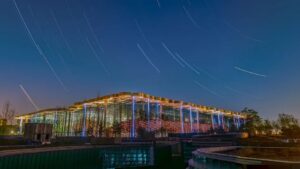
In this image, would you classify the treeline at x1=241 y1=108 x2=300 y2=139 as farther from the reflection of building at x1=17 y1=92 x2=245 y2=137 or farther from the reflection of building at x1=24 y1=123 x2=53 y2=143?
the reflection of building at x1=24 y1=123 x2=53 y2=143

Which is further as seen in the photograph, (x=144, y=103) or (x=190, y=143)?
(x=144, y=103)

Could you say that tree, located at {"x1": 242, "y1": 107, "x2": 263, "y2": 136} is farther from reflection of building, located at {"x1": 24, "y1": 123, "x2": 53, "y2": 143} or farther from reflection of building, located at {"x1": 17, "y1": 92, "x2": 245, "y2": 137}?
reflection of building, located at {"x1": 24, "y1": 123, "x2": 53, "y2": 143}

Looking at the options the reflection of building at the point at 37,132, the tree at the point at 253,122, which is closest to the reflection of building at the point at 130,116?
the tree at the point at 253,122

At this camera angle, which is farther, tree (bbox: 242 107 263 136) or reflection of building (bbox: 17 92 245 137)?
reflection of building (bbox: 17 92 245 137)

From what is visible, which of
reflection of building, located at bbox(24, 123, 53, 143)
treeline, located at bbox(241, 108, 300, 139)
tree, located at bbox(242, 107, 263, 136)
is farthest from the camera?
tree, located at bbox(242, 107, 263, 136)

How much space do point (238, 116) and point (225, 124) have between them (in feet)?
37.7

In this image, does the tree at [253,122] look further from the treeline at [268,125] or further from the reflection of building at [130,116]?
the reflection of building at [130,116]

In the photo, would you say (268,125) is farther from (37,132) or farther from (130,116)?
(37,132)

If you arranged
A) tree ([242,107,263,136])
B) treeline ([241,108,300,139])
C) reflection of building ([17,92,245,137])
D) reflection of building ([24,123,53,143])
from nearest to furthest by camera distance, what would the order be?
reflection of building ([24,123,53,143]), treeline ([241,108,300,139]), tree ([242,107,263,136]), reflection of building ([17,92,245,137])

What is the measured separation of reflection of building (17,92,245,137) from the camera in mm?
70312

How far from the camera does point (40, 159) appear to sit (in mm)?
12891

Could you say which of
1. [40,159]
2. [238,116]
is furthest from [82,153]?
[238,116]

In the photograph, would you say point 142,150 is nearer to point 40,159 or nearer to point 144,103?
point 40,159

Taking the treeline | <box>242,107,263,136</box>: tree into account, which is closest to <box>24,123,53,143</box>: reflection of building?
the treeline
